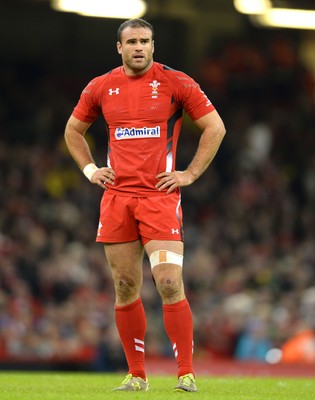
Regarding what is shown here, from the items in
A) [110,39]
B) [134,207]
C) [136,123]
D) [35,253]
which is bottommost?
[35,253]

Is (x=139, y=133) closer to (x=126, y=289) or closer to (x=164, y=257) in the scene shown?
(x=164, y=257)

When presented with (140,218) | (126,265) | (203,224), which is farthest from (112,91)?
(203,224)

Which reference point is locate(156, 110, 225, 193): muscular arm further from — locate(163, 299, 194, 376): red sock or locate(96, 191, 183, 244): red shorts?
locate(163, 299, 194, 376): red sock

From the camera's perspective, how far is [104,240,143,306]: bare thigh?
8.31 metres

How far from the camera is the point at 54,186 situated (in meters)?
20.7

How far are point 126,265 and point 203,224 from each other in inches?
528

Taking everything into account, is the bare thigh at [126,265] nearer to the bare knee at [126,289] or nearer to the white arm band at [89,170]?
the bare knee at [126,289]

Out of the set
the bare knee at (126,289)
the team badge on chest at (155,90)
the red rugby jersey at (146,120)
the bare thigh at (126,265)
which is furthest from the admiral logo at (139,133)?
the bare knee at (126,289)

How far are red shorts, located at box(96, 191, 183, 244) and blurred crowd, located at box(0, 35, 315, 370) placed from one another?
23.9 ft

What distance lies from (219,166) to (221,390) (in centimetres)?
1458

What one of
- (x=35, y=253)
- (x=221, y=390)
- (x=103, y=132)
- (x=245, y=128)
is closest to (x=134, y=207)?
(x=221, y=390)

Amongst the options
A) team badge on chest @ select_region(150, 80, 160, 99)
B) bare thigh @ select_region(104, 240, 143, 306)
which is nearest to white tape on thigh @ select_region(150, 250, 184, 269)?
bare thigh @ select_region(104, 240, 143, 306)

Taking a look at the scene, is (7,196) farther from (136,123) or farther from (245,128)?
(136,123)

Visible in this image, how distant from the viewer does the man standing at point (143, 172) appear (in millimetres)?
8156
